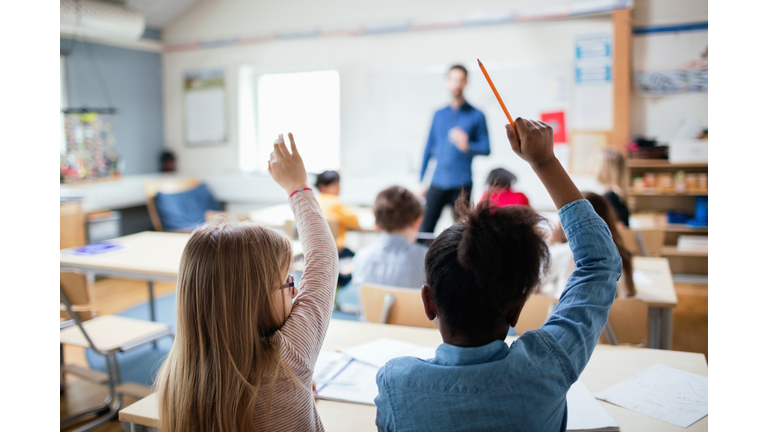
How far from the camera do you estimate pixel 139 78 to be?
6.39m

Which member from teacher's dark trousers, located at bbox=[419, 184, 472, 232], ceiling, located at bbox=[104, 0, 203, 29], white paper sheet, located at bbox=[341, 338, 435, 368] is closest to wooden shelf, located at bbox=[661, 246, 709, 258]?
teacher's dark trousers, located at bbox=[419, 184, 472, 232]

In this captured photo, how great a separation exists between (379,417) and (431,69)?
4.94m

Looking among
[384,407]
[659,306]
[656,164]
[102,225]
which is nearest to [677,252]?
[656,164]

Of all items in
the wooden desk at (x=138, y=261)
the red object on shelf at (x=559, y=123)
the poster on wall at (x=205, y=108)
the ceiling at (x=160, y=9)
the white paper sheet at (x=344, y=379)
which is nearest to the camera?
the white paper sheet at (x=344, y=379)

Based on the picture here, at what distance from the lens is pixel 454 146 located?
416 centimetres

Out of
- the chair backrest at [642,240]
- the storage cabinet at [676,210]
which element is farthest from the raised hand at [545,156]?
the storage cabinet at [676,210]

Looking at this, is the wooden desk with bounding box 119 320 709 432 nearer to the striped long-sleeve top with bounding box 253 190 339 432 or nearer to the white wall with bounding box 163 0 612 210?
the striped long-sleeve top with bounding box 253 190 339 432

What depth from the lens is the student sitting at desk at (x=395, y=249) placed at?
2.58 metres

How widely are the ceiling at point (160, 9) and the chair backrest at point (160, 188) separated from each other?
5.83 ft

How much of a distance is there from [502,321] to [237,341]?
1.54ft

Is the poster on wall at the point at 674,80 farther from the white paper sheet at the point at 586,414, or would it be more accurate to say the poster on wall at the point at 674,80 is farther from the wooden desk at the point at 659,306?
the white paper sheet at the point at 586,414

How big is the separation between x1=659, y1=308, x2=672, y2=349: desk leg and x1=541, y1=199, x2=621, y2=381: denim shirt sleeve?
5.10 ft

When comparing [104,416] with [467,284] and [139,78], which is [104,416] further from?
[139,78]
